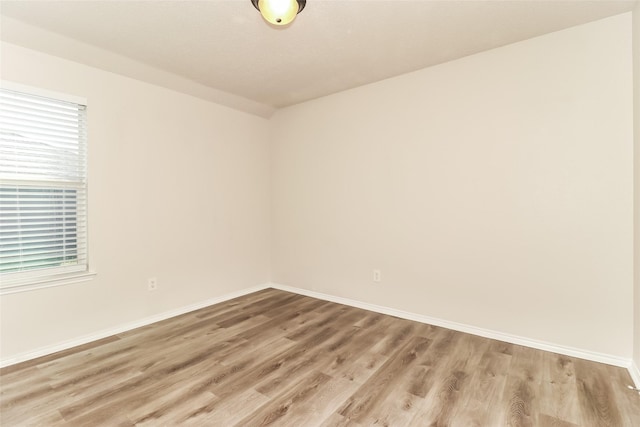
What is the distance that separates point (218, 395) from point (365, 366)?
1013mm

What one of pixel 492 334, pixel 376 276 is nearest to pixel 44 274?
pixel 376 276

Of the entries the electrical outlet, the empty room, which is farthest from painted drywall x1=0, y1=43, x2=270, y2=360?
the electrical outlet

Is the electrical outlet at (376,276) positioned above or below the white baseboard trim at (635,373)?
above

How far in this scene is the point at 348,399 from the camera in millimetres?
1850

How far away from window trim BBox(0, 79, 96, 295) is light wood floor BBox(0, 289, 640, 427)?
22.0 inches

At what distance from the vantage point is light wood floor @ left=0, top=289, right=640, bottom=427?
170 cm

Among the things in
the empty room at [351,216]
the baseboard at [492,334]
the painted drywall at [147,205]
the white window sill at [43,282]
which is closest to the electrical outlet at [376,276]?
the empty room at [351,216]

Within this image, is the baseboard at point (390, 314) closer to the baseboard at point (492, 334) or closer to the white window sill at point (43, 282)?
the baseboard at point (492, 334)

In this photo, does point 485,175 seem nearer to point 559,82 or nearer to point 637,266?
point 559,82

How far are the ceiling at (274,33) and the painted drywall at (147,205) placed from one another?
0.79 ft

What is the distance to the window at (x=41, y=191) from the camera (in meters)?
2.30

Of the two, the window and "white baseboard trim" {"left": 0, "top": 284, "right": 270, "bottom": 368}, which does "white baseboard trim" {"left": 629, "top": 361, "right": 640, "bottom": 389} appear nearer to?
"white baseboard trim" {"left": 0, "top": 284, "right": 270, "bottom": 368}

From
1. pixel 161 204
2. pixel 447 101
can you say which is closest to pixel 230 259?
pixel 161 204

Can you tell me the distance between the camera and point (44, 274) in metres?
2.47
